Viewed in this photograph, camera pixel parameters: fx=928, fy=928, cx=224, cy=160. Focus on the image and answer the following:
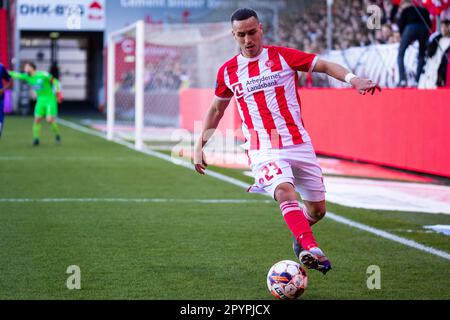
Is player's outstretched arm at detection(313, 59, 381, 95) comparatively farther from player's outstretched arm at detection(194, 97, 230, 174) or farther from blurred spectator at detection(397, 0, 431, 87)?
blurred spectator at detection(397, 0, 431, 87)

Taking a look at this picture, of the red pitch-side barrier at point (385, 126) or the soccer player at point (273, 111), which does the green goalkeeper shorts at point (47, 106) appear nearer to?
the red pitch-side barrier at point (385, 126)

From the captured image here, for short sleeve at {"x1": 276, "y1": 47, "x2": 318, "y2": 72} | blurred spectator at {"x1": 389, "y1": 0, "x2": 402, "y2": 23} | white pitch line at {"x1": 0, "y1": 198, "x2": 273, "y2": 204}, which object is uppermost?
blurred spectator at {"x1": 389, "y1": 0, "x2": 402, "y2": 23}

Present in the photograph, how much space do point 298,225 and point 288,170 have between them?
0.44 meters

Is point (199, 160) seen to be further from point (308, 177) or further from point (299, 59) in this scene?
point (299, 59)

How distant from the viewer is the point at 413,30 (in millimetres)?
15078

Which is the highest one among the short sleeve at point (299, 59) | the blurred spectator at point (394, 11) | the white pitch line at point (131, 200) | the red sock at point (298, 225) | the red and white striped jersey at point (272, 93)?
the blurred spectator at point (394, 11)

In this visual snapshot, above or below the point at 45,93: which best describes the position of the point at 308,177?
above

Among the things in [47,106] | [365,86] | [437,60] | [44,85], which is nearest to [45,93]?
[44,85]

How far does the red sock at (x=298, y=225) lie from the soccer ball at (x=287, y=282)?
20 cm

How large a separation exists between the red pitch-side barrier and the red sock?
7426 mm

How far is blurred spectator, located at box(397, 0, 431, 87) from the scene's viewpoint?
→ 14.9 metres

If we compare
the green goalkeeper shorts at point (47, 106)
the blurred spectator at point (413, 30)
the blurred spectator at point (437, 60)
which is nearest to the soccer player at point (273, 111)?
the blurred spectator at point (437, 60)

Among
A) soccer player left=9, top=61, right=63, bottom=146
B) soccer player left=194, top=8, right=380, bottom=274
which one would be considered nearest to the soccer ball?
soccer player left=194, top=8, right=380, bottom=274

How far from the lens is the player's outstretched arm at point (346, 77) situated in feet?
19.3
